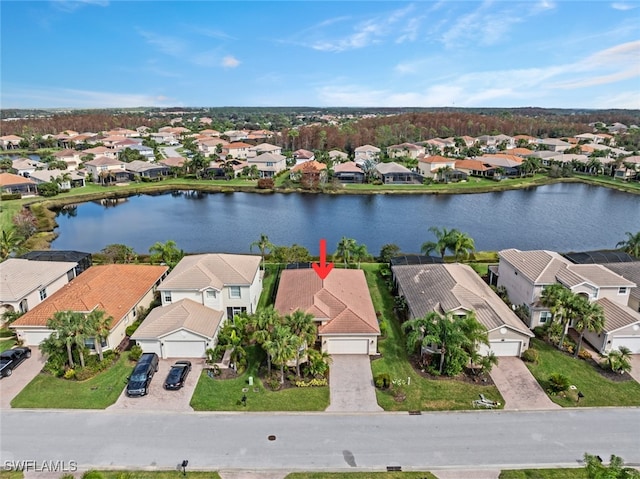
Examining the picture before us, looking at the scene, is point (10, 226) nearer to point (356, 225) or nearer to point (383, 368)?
point (356, 225)

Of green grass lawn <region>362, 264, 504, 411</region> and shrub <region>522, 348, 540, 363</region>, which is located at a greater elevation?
shrub <region>522, 348, 540, 363</region>

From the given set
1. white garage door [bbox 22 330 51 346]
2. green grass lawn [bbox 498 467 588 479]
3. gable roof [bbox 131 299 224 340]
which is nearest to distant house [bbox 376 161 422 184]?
gable roof [bbox 131 299 224 340]

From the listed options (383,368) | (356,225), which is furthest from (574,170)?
(383,368)

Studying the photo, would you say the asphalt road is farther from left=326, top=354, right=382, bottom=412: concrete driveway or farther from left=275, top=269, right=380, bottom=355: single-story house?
left=275, top=269, right=380, bottom=355: single-story house

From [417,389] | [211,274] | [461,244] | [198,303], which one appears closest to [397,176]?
[461,244]

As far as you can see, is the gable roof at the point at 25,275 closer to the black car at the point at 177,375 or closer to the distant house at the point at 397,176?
the black car at the point at 177,375

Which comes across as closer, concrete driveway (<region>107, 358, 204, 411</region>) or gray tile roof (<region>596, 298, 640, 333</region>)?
concrete driveway (<region>107, 358, 204, 411</region>)

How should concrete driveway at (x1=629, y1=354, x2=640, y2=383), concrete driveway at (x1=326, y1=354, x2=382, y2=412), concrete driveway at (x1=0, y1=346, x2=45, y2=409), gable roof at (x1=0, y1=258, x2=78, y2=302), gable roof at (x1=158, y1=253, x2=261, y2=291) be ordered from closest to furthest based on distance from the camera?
concrete driveway at (x1=326, y1=354, x2=382, y2=412) → concrete driveway at (x1=0, y1=346, x2=45, y2=409) → concrete driveway at (x1=629, y1=354, x2=640, y2=383) → gable roof at (x1=158, y1=253, x2=261, y2=291) → gable roof at (x1=0, y1=258, x2=78, y2=302)
